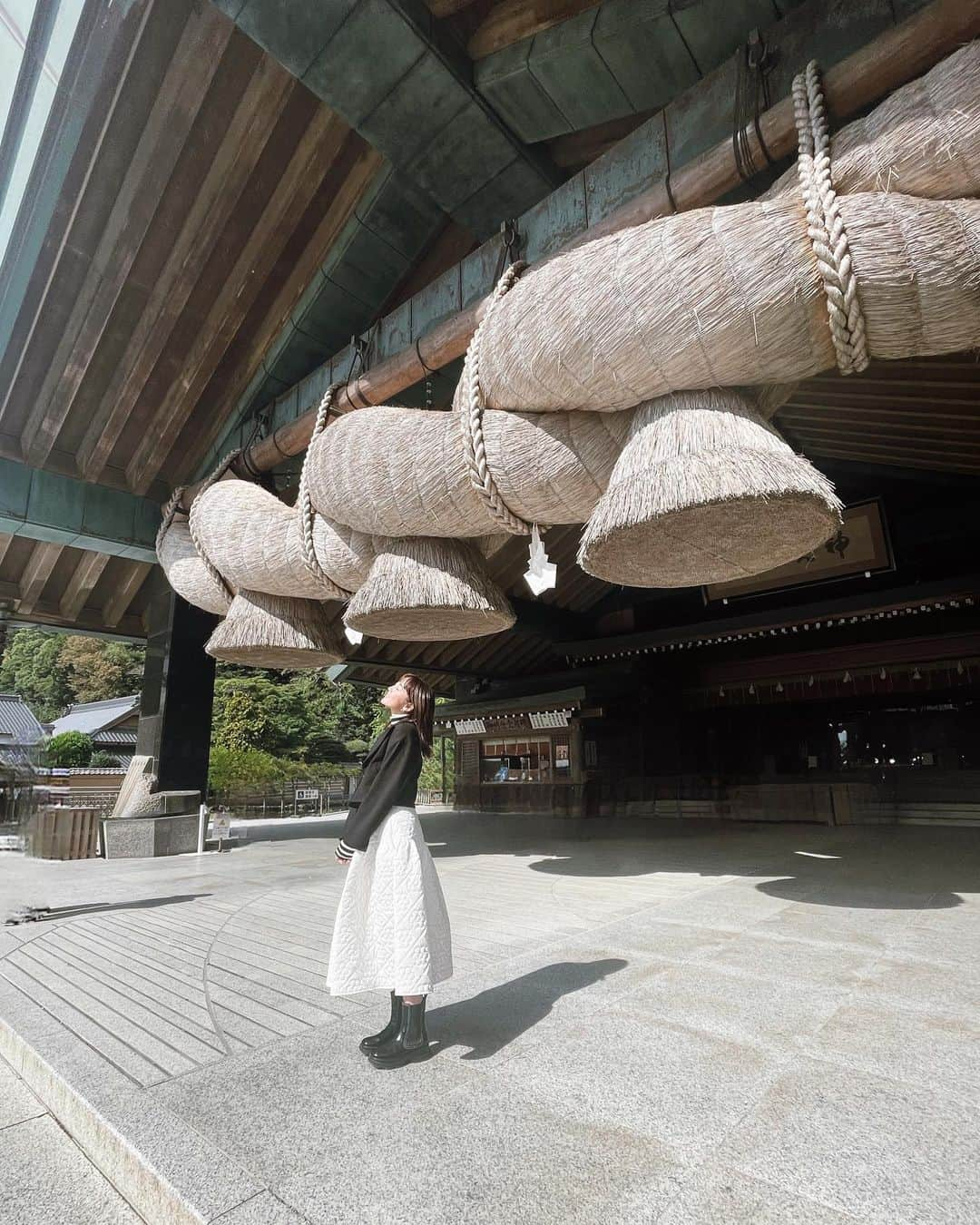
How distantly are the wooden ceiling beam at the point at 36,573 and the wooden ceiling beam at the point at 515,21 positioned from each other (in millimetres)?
8242

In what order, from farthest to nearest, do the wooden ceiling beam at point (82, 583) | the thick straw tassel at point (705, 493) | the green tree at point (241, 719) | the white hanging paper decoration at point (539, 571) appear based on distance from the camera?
the green tree at point (241, 719) → the wooden ceiling beam at point (82, 583) → the white hanging paper decoration at point (539, 571) → the thick straw tassel at point (705, 493)

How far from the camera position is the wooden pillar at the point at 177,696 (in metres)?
8.76

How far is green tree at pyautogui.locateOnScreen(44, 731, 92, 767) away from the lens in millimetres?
20203

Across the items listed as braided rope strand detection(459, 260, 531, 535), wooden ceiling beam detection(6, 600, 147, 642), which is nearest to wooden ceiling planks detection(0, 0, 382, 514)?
braided rope strand detection(459, 260, 531, 535)

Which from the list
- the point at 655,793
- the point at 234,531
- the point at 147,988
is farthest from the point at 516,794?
the point at 147,988

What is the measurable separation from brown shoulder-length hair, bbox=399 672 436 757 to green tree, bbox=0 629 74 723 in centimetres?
3838

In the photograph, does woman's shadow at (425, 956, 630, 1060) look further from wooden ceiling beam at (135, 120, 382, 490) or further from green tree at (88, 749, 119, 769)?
green tree at (88, 749, 119, 769)

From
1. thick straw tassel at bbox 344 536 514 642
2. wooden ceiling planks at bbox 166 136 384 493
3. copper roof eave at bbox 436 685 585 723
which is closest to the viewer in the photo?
thick straw tassel at bbox 344 536 514 642

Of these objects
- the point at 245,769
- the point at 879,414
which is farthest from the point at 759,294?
the point at 245,769

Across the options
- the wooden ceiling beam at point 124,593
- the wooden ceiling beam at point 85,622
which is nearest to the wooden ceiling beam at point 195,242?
the wooden ceiling beam at point 124,593

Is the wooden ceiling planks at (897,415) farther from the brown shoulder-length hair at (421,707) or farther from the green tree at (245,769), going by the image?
the green tree at (245,769)

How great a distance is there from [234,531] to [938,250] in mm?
4660

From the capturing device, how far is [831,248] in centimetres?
227

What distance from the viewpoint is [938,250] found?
2.18 m
